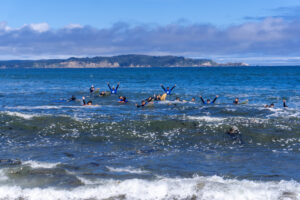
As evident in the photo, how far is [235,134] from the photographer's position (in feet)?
66.1

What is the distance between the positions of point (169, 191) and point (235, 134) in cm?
965

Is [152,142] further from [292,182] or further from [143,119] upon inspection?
[292,182]

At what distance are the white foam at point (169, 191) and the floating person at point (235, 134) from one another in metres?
6.92

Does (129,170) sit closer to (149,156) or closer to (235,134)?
(149,156)

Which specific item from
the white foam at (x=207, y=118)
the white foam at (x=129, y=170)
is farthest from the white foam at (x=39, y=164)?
the white foam at (x=207, y=118)

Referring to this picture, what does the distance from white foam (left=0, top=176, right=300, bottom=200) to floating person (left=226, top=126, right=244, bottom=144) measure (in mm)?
6923

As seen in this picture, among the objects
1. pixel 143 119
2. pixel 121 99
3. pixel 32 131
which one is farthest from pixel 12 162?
pixel 121 99

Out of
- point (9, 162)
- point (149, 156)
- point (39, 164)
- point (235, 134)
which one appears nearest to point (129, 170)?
point (149, 156)

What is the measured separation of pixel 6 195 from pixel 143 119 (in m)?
13.9

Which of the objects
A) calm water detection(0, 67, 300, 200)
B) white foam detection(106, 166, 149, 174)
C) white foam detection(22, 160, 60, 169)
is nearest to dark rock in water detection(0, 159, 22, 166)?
calm water detection(0, 67, 300, 200)

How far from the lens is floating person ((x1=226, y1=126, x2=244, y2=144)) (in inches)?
758

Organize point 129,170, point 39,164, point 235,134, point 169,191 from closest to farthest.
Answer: point 169,191
point 129,170
point 39,164
point 235,134

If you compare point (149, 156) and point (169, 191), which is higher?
point (149, 156)

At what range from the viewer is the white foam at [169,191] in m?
11.4
